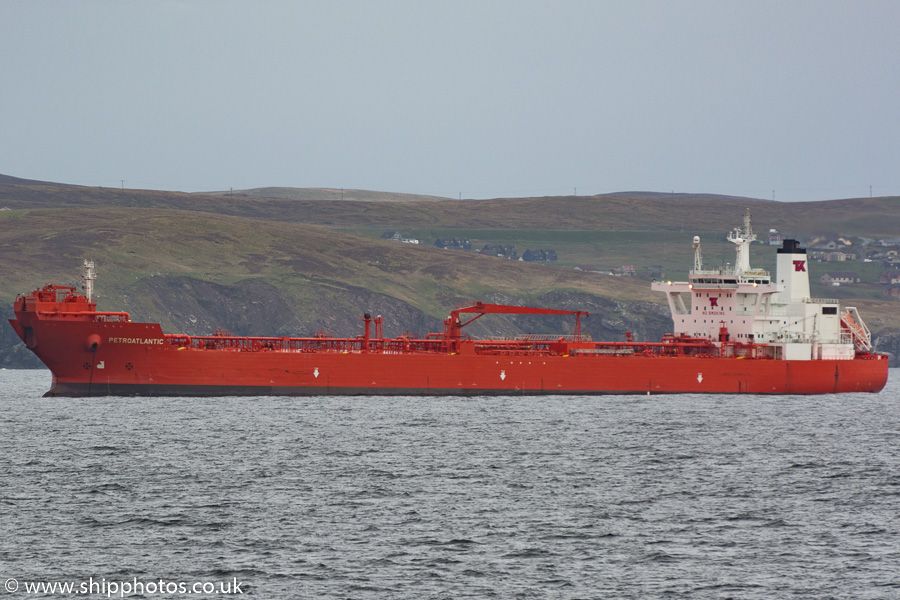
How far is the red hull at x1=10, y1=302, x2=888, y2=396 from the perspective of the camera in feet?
170

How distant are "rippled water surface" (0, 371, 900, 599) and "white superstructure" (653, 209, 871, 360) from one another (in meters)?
15.3

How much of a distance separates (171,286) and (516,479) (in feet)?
334

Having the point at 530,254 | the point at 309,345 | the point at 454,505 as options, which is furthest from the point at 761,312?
the point at 530,254

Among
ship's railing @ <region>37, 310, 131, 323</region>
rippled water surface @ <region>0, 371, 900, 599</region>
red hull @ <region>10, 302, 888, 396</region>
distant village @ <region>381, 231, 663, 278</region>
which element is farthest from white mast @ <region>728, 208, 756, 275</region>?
distant village @ <region>381, 231, 663, 278</region>

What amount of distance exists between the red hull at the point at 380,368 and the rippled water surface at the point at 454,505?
5.58 meters

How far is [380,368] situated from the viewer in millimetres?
55906

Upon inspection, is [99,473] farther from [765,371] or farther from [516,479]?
[765,371]

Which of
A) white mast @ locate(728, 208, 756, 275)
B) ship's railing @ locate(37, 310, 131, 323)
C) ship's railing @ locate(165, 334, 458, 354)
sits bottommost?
ship's railing @ locate(165, 334, 458, 354)

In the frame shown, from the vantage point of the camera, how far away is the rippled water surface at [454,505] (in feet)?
68.2

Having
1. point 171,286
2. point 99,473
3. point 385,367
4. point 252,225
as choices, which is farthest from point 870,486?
point 252,225

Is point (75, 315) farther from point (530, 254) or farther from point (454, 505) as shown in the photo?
point (530, 254)

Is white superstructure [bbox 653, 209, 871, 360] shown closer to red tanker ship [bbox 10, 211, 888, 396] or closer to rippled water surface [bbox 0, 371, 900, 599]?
red tanker ship [bbox 10, 211, 888, 396]

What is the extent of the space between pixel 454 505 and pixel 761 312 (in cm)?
3995

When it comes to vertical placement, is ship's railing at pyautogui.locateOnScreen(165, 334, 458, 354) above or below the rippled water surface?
above
